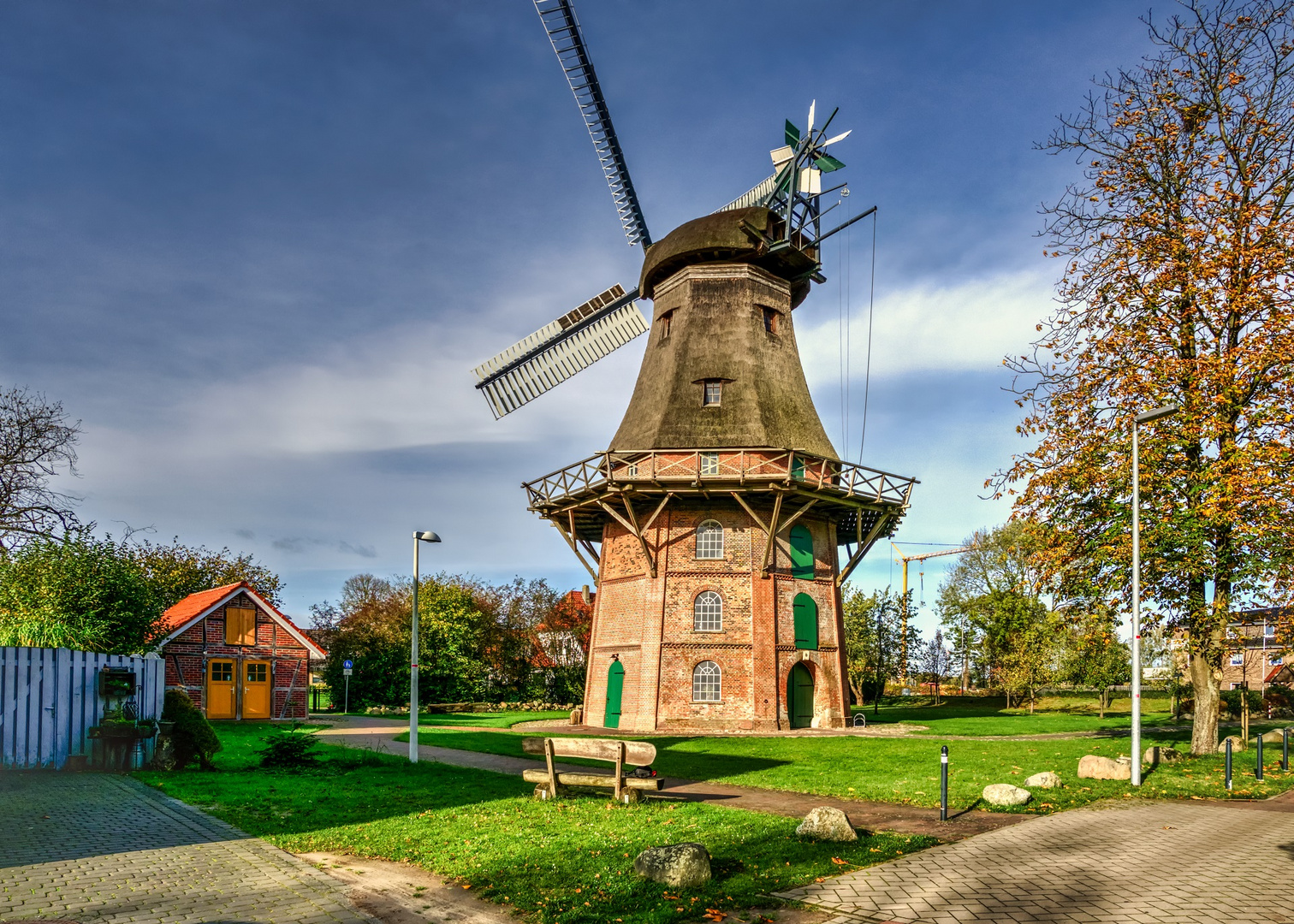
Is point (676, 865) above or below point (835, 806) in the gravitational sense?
above

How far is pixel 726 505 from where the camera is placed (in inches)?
1064

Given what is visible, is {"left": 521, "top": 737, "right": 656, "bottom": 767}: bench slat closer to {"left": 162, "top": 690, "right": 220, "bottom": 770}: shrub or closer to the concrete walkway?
the concrete walkway

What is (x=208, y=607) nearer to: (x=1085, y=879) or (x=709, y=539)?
(x=709, y=539)

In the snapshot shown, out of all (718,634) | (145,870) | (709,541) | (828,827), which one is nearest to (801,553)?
(709,541)

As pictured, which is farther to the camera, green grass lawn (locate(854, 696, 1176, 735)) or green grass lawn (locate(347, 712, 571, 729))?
green grass lawn (locate(347, 712, 571, 729))

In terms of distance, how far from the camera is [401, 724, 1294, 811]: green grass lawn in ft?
43.9

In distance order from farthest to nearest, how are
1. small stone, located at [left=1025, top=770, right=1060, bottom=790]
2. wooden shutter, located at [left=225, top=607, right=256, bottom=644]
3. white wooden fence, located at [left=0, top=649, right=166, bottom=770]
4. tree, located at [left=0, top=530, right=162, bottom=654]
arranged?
wooden shutter, located at [left=225, top=607, right=256, bottom=644]
tree, located at [left=0, top=530, right=162, bottom=654]
white wooden fence, located at [left=0, top=649, right=166, bottom=770]
small stone, located at [left=1025, top=770, right=1060, bottom=790]

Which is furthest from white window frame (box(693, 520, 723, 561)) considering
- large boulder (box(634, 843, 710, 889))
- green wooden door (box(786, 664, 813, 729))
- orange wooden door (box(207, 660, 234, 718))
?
orange wooden door (box(207, 660, 234, 718))

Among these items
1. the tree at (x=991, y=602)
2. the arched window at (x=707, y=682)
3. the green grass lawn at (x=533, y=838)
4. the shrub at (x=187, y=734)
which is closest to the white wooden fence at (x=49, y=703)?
the shrub at (x=187, y=734)

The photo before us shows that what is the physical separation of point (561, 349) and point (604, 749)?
2415 cm

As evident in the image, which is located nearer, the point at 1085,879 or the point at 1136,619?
the point at 1085,879

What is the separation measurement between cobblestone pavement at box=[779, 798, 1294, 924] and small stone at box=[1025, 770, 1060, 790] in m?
2.12

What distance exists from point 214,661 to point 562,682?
57.5ft

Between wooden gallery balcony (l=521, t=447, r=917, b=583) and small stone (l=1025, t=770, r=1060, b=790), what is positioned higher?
wooden gallery balcony (l=521, t=447, r=917, b=583)
